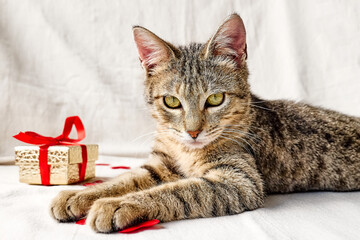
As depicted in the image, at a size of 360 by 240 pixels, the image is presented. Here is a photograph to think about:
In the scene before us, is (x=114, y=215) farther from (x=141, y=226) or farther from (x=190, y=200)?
(x=190, y=200)

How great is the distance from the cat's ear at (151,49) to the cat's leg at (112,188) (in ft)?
1.38

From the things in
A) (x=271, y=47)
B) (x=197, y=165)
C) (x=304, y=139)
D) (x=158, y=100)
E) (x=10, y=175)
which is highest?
(x=271, y=47)

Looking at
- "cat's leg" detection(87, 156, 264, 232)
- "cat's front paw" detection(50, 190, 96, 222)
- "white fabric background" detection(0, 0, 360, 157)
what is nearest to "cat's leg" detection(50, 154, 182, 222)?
"cat's front paw" detection(50, 190, 96, 222)

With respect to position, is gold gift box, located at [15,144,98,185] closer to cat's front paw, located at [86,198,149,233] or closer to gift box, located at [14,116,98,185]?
gift box, located at [14,116,98,185]

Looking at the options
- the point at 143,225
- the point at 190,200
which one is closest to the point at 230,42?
the point at 190,200

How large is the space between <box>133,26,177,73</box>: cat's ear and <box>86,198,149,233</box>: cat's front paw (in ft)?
2.14

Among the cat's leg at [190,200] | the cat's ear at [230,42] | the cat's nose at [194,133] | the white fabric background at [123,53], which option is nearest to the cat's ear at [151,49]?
the cat's ear at [230,42]

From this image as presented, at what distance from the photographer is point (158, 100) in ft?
4.99

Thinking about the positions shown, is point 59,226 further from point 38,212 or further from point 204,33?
point 204,33

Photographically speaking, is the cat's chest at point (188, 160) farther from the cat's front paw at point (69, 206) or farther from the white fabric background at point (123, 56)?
the white fabric background at point (123, 56)

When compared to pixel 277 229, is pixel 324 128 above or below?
above

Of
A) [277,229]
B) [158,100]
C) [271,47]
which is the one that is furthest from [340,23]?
[277,229]

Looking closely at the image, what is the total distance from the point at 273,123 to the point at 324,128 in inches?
9.4

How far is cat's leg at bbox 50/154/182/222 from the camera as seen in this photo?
1.21 meters
